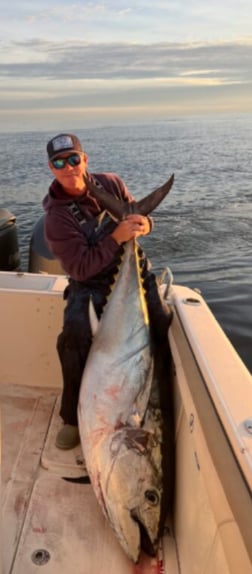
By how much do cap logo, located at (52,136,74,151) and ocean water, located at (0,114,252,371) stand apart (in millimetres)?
3717

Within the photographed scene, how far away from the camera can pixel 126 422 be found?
2.25 m

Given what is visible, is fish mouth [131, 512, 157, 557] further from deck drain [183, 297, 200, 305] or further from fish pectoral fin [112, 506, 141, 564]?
deck drain [183, 297, 200, 305]

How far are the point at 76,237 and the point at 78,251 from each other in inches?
3.4

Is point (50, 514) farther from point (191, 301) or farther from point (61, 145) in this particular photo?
point (61, 145)

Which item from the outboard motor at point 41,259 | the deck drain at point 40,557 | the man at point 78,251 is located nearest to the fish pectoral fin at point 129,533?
the deck drain at point 40,557

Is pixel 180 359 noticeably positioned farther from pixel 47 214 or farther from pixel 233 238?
pixel 233 238

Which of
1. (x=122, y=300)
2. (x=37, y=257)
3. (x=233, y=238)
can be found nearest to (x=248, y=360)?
(x=37, y=257)

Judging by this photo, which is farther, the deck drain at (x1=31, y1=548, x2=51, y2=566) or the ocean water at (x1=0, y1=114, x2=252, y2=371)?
the ocean water at (x1=0, y1=114, x2=252, y2=371)

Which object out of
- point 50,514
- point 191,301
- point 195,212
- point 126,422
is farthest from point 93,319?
point 195,212

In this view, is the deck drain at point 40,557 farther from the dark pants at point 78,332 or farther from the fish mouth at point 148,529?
the dark pants at point 78,332

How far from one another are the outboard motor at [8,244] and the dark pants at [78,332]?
250 centimetres

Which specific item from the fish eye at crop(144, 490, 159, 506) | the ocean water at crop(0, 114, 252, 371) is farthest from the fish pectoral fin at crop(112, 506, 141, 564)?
the ocean water at crop(0, 114, 252, 371)

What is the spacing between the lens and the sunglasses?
2.72 meters

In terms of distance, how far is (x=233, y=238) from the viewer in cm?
1091
